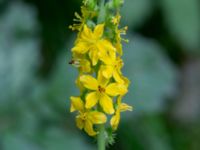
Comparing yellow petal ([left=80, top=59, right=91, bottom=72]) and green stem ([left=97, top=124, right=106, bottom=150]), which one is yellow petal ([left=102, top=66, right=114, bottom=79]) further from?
green stem ([left=97, top=124, right=106, bottom=150])

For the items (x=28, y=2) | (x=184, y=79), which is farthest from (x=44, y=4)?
(x=184, y=79)

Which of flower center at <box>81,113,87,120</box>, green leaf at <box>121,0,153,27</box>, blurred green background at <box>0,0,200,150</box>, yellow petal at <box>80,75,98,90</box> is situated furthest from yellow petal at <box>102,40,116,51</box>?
green leaf at <box>121,0,153,27</box>

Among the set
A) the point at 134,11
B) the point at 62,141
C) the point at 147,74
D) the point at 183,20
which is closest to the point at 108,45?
the point at 62,141

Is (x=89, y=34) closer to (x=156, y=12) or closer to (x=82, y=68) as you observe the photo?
(x=82, y=68)

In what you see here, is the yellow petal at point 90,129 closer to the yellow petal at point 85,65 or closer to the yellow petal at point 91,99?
the yellow petal at point 91,99

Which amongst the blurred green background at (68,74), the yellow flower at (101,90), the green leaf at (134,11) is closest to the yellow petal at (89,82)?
the yellow flower at (101,90)

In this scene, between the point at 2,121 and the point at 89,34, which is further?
the point at 2,121

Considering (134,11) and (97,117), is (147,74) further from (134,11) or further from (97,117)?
(97,117)
